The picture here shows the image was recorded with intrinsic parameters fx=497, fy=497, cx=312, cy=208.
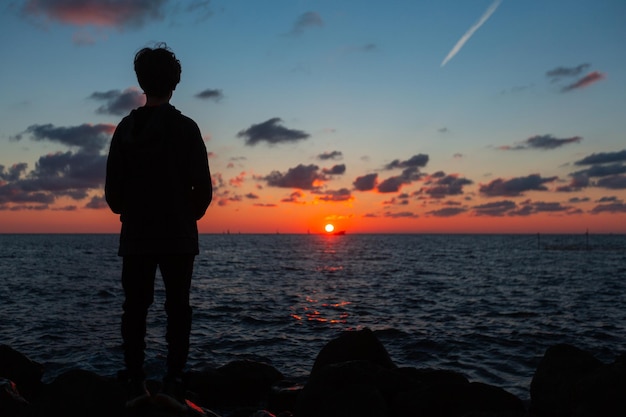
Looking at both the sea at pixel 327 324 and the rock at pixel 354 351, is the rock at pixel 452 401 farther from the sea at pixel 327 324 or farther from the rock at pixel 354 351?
the sea at pixel 327 324

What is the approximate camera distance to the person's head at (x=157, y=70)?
4148 mm

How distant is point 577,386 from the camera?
6156 mm

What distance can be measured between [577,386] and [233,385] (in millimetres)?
5582

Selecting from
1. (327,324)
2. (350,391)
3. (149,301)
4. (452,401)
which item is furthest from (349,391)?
(327,324)

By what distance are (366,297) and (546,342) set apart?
1359 centimetres

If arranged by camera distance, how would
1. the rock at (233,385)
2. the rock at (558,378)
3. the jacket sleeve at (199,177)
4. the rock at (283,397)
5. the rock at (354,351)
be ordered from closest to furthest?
the jacket sleeve at (199,177)
the rock at (558,378)
the rock at (283,397)
the rock at (354,351)
the rock at (233,385)

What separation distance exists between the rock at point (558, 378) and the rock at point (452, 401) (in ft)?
4.28

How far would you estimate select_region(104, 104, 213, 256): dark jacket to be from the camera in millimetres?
4070

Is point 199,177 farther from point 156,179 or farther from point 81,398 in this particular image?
point 81,398

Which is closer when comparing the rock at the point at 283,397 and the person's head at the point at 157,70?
the person's head at the point at 157,70

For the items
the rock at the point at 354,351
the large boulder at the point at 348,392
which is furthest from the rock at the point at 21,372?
the large boulder at the point at 348,392

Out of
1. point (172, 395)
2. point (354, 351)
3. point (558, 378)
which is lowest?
point (558, 378)

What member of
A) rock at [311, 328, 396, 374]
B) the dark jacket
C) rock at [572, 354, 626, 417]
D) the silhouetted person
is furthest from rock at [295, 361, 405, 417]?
the dark jacket

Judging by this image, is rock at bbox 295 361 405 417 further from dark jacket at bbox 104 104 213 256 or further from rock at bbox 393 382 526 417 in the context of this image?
dark jacket at bbox 104 104 213 256
